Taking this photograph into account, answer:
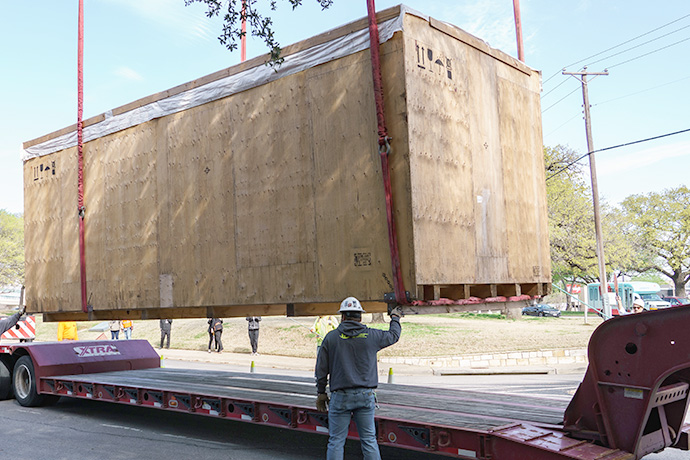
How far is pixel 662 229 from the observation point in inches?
2079

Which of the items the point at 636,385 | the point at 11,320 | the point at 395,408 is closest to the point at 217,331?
the point at 11,320

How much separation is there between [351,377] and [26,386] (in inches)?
298

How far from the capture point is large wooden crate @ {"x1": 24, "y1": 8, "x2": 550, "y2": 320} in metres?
6.25

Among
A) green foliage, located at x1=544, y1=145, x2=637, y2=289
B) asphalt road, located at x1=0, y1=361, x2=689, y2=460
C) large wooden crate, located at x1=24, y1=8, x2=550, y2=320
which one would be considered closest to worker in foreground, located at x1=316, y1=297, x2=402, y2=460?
large wooden crate, located at x1=24, y1=8, x2=550, y2=320

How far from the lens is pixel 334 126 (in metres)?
6.64

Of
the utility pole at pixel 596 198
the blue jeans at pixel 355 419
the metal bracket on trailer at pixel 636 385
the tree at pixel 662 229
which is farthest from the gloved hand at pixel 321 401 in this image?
the tree at pixel 662 229

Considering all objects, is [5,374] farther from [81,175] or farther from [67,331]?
[67,331]

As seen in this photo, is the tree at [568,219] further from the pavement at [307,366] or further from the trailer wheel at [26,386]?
the trailer wheel at [26,386]

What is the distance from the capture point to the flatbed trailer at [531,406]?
14.5 ft

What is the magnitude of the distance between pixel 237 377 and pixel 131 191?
3403 millimetres

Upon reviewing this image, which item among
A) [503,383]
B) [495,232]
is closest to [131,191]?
[495,232]

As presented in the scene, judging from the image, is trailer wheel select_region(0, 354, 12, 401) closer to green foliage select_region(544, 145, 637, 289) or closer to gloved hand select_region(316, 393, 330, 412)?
gloved hand select_region(316, 393, 330, 412)

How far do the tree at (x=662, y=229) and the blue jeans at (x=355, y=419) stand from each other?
174 feet

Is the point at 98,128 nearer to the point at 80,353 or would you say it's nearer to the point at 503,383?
the point at 80,353
